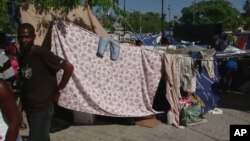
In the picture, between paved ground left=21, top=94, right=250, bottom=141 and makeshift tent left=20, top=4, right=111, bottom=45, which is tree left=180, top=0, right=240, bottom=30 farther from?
paved ground left=21, top=94, right=250, bottom=141

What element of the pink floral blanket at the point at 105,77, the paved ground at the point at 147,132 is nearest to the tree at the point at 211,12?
the paved ground at the point at 147,132

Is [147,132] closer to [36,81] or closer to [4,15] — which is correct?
[4,15]

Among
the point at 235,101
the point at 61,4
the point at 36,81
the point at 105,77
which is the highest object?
the point at 61,4

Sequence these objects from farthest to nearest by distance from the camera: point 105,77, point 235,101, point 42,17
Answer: point 235,101 < point 42,17 < point 105,77

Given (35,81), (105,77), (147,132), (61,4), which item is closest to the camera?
(35,81)

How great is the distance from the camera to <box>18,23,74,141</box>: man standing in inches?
195

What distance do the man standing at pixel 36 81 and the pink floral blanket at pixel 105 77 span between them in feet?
11.1

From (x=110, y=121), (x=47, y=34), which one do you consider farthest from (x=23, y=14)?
(x=110, y=121)

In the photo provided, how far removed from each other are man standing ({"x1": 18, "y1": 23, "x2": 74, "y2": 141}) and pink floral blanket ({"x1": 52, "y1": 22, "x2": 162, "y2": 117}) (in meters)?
3.38

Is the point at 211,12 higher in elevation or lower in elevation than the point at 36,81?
higher

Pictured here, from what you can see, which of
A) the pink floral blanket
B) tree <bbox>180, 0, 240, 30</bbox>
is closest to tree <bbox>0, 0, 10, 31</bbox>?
the pink floral blanket

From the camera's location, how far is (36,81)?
4973 millimetres

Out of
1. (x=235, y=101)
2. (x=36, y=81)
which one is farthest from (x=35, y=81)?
(x=235, y=101)

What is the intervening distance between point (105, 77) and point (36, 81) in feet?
13.4
